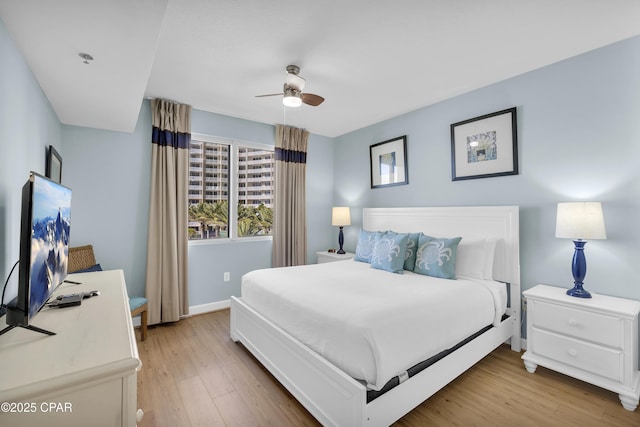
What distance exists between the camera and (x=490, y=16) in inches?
76.9

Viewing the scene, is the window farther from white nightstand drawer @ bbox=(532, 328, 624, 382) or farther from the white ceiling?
white nightstand drawer @ bbox=(532, 328, 624, 382)

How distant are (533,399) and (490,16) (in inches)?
106

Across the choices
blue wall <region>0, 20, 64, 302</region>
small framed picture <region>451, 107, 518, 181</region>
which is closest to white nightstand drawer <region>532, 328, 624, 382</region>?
small framed picture <region>451, 107, 518, 181</region>

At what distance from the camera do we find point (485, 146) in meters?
3.06

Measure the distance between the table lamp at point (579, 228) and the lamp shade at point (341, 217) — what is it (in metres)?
2.59

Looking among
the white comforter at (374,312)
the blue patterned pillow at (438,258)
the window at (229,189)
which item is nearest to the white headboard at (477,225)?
the white comforter at (374,312)

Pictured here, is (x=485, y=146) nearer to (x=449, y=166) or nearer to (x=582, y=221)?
(x=449, y=166)

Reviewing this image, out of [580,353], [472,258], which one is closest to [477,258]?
[472,258]

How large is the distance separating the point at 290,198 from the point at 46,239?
10.5 feet

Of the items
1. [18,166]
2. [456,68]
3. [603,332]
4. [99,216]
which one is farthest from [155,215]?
[603,332]

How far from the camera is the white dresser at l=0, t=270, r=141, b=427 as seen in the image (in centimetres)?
79

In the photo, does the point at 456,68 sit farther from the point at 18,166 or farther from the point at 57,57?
the point at 18,166

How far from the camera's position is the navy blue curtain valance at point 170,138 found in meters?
3.36

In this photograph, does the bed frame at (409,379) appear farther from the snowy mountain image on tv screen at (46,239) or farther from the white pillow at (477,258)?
the snowy mountain image on tv screen at (46,239)
